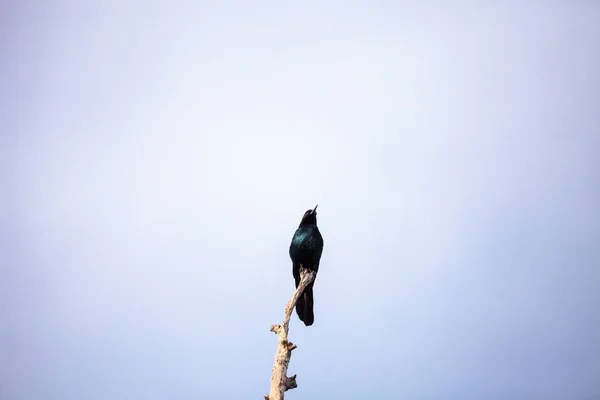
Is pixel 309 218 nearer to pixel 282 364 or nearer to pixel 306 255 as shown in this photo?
pixel 306 255

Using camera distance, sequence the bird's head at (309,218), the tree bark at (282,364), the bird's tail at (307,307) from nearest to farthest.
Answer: the tree bark at (282,364), the bird's tail at (307,307), the bird's head at (309,218)

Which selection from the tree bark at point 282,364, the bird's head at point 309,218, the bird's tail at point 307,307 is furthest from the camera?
the bird's head at point 309,218

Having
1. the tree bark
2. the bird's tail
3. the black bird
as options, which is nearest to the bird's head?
the black bird

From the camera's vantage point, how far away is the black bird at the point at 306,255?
1082cm

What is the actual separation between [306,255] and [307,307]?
38.4 inches

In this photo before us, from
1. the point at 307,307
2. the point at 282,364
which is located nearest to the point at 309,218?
the point at 307,307

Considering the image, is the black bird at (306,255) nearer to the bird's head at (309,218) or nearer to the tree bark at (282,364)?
the bird's head at (309,218)

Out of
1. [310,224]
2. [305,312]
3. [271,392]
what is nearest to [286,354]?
[271,392]

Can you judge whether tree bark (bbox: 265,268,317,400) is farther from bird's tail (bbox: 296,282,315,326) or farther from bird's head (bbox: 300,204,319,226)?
bird's head (bbox: 300,204,319,226)

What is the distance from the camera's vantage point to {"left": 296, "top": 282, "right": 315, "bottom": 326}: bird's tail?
10.8 metres

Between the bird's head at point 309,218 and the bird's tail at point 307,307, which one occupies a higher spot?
the bird's head at point 309,218

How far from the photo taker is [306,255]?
10984 mm

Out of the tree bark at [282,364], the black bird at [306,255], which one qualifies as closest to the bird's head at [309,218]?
the black bird at [306,255]

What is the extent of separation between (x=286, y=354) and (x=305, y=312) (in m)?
2.22
